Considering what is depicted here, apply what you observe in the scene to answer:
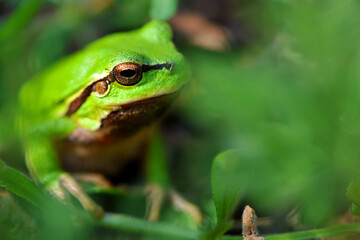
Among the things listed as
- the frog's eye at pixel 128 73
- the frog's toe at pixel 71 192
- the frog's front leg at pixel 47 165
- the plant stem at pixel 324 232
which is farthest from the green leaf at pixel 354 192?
the frog's front leg at pixel 47 165

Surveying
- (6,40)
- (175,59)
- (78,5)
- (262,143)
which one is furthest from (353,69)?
(78,5)

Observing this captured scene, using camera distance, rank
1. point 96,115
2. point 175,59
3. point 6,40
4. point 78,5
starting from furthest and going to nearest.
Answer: point 78,5 < point 6,40 < point 96,115 < point 175,59

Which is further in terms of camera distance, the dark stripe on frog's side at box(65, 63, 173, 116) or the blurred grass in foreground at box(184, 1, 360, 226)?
the dark stripe on frog's side at box(65, 63, 173, 116)

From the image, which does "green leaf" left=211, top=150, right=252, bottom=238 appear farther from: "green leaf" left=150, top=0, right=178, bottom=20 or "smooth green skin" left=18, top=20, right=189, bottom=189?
"green leaf" left=150, top=0, right=178, bottom=20

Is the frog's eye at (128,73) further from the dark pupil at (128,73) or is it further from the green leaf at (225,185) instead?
the green leaf at (225,185)

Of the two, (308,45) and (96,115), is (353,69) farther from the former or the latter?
(96,115)

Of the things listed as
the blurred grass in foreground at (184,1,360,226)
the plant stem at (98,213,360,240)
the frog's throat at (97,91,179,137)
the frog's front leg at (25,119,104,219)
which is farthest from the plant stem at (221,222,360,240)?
the frog's front leg at (25,119,104,219)
